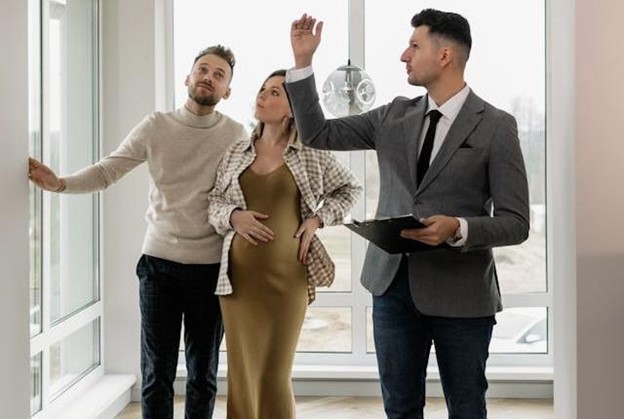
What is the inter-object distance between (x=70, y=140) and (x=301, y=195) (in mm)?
1385

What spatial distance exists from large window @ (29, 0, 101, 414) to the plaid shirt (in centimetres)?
86

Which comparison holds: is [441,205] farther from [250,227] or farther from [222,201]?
[222,201]

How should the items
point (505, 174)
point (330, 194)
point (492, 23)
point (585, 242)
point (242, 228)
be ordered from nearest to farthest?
point (505, 174), point (585, 242), point (242, 228), point (330, 194), point (492, 23)

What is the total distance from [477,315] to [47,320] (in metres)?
2.12

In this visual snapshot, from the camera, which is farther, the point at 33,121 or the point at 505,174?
the point at 33,121

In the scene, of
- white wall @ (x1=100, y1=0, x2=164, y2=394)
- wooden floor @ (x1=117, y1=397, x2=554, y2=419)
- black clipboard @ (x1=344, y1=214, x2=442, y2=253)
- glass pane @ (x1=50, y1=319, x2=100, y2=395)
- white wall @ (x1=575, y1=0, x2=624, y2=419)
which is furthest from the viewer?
white wall @ (x1=100, y1=0, x2=164, y2=394)

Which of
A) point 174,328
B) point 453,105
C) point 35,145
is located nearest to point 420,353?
point 453,105

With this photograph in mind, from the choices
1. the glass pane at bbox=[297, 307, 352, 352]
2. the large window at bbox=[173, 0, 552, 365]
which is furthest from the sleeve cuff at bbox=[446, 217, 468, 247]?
the glass pane at bbox=[297, 307, 352, 352]

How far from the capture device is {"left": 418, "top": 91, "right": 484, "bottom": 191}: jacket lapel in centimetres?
256

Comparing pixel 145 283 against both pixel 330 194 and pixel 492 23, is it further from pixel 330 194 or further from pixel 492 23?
pixel 492 23

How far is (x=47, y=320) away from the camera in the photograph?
13.1ft

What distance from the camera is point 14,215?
2715 mm

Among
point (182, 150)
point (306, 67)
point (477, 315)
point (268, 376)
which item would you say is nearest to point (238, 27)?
point (182, 150)

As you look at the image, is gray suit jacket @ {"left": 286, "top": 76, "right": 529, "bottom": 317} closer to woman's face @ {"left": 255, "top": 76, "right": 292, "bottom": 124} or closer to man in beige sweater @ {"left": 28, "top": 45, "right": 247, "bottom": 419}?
woman's face @ {"left": 255, "top": 76, "right": 292, "bottom": 124}
